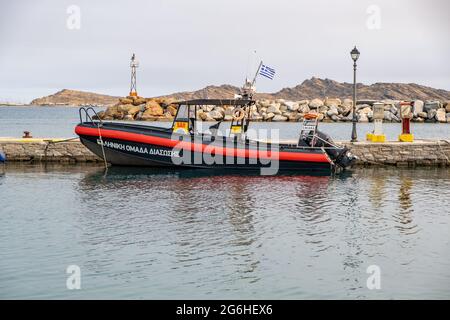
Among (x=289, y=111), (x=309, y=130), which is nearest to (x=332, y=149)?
(x=309, y=130)

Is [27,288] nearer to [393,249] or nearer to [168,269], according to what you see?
[168,269]

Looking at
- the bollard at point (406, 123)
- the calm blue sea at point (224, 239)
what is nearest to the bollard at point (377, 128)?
the bollard at point (406, 123)

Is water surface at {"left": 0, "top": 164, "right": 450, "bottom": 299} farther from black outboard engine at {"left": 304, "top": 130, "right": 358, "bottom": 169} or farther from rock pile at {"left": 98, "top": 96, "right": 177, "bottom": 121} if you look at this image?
rock pile at {"left": 98, "top": 96, "right": 177, "bottom": 121}

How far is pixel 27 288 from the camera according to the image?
32.0 feet

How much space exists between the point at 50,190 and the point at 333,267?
36.6 feet

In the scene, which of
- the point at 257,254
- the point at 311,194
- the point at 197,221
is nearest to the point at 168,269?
the point at 257,254

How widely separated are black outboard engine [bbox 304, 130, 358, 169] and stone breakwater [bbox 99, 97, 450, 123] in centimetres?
6144

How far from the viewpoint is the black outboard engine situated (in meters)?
24.6

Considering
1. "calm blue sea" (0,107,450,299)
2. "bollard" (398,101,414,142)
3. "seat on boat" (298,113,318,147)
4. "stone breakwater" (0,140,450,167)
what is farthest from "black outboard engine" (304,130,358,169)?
"bollard" (398,101,414,142)

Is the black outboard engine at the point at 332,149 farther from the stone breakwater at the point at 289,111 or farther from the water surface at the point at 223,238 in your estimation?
the stone breakwater at the point at 289,111

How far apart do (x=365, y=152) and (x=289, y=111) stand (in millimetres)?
69586

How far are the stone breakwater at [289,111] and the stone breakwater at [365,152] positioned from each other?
58696mm

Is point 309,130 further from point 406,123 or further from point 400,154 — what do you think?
point 406,123
